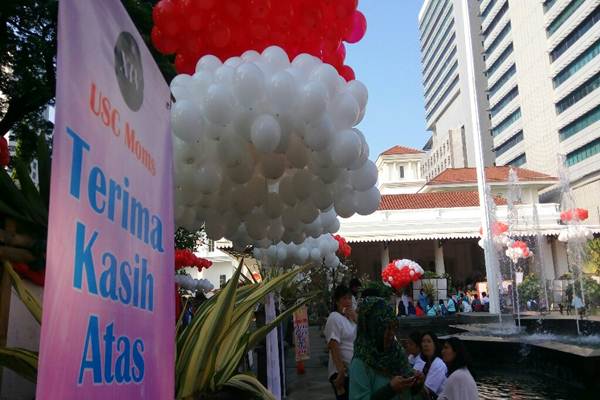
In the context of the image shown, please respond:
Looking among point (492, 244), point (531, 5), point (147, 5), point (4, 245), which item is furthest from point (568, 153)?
point (4, 245)

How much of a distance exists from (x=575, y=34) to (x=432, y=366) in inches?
1926

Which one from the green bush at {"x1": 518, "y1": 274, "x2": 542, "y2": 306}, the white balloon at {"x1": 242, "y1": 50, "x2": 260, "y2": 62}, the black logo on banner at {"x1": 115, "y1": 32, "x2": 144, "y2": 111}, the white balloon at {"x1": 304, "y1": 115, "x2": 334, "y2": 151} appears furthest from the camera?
the green bush at {"x1": 518, "y1": 274, "x2": 542, "y2": 306}

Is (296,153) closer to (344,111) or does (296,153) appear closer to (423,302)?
(344,111)

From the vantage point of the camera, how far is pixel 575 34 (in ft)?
148

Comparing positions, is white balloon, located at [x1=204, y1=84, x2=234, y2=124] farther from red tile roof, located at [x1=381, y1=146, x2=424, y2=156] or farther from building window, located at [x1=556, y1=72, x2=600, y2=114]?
red tile roof, located at [x1=381, y1=146, x2=424, y2=156]

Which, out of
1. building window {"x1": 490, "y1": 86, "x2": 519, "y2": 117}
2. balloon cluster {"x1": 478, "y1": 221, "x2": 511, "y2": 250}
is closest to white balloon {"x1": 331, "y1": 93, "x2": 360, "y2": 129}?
balloon cluster {"x1": 478, "y1": 221, "x2": 511, "y2": 250}

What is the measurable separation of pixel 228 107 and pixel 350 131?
0.75 m

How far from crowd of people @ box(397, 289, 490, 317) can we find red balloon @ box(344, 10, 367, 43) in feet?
45.6

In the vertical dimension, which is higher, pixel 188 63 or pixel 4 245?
pixel 188 63

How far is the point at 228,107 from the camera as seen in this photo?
3119mm

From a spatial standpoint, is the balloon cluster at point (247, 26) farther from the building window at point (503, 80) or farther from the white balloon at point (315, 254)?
the building window at point (503, 80)

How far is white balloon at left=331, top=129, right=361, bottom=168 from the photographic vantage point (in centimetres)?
318

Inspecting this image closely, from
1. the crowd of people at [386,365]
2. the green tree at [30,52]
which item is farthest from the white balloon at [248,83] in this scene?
the green tree at [30,52]

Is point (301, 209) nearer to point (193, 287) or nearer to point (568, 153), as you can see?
point (193, 287)
